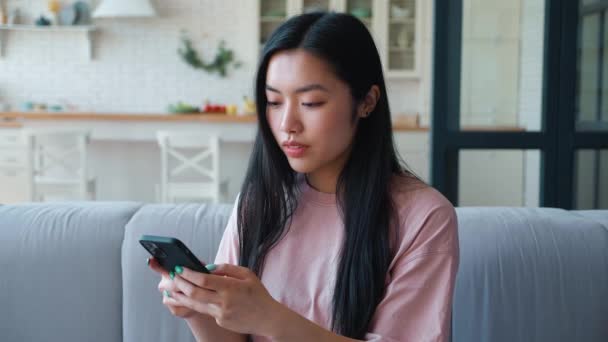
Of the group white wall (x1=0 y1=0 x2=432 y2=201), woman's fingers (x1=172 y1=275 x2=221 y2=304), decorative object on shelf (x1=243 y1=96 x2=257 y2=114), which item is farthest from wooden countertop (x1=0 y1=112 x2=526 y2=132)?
woman's fingers (x1=172 y1=275 x2=221 y2=304)

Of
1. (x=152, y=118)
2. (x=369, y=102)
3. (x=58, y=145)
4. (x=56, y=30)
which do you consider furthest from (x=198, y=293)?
(x=56, y=30)

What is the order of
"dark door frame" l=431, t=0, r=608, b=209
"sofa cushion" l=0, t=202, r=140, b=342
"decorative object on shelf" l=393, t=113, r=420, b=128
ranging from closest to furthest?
"sofa cushion" l=0, t=202, r=140, b=342
"dark door frame" l=431, t=0, r=608, b=209
"decorative object on shelf" l=393, t=113, r=420, b=128

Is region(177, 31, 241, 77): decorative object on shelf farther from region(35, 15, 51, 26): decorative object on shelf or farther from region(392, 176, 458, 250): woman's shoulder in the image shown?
region(392, 176, 458, 250): woman's shoulder

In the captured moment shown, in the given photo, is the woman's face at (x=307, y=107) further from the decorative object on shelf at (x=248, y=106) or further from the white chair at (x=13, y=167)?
the decorative object on shelf at (x=248, y=106)

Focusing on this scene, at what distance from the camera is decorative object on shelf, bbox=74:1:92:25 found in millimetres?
5961

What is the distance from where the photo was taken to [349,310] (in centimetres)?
112

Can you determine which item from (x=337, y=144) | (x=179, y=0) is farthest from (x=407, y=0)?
(x=337, y=144)

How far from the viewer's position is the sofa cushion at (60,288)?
1635mm

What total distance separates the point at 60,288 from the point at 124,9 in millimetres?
4200

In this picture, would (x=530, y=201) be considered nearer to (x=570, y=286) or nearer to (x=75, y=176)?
(x=570, y=286)

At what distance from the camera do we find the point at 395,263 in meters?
1.13

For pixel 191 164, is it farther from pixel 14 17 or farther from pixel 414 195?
pixel 414 195

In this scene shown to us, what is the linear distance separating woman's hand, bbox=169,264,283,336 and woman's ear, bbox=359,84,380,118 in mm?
368

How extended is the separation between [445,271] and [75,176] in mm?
5136
